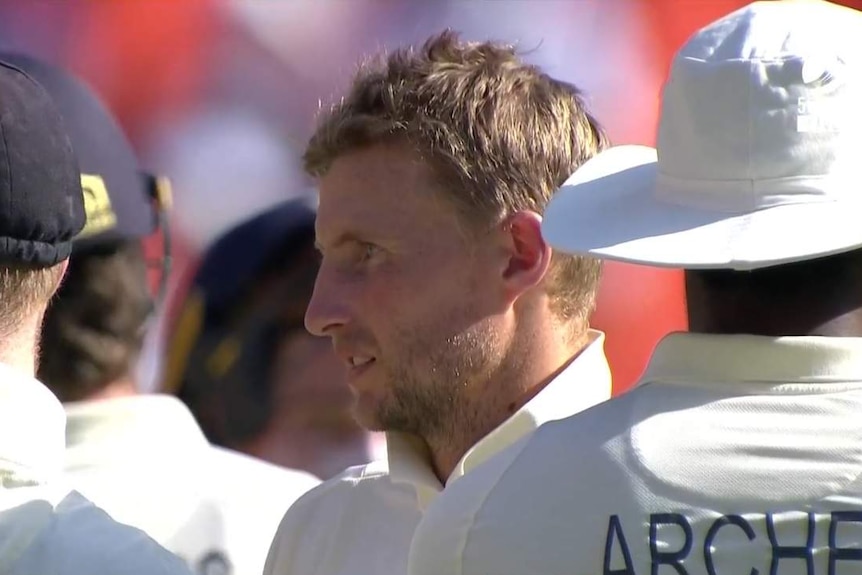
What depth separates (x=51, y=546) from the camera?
5.82ft

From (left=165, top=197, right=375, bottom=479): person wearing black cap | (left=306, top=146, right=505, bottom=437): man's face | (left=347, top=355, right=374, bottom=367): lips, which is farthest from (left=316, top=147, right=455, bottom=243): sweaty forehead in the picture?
(left=165, top=197, right=375, bottom=479): person wearing black cap

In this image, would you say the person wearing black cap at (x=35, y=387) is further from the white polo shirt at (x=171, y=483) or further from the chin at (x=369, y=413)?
the white polo shirt at (x=171, y=483)

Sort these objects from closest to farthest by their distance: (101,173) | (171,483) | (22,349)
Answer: (22,349)
(171,483)
(101,173)

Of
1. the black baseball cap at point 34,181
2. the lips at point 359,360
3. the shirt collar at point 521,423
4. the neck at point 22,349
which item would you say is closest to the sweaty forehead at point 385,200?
the lips at point 359,360

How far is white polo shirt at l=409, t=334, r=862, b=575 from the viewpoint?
1.50 metres

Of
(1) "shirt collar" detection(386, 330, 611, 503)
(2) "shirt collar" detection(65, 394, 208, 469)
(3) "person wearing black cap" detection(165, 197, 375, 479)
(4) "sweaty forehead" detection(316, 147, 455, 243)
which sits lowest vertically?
(3) "person wearing black cap" detection(165, 197, 375, 479)

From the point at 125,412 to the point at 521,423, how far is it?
944mm

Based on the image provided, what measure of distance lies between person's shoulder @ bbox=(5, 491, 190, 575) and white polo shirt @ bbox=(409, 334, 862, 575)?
38cm

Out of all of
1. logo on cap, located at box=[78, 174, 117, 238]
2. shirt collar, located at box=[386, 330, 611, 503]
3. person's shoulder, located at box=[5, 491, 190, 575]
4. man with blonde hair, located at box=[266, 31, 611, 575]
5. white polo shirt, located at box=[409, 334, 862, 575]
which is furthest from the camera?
logo on cap, located at box=[78, 174, 117, 238]

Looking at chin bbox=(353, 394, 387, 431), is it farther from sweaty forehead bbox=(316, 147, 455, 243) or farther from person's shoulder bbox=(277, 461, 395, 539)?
sweaty forehead bbox=(316, 147, 455, 243)

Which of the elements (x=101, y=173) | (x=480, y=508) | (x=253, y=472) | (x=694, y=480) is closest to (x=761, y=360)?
(x=694, y=480)

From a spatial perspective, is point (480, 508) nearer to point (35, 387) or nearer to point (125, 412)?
point (35, 387)

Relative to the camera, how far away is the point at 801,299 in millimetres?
1607

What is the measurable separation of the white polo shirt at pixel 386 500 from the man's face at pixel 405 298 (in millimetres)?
80
